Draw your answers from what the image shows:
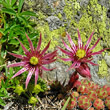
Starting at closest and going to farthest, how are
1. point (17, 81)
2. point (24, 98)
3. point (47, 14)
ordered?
1. point (17, 81)
2. point (24, 98)
3. point (47, 14)

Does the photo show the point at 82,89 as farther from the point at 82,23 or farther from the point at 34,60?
the point at 82,23

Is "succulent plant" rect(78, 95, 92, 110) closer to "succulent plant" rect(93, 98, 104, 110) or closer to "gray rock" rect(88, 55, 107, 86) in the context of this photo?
"succulent plant" rect(93, 98, 104, 110)

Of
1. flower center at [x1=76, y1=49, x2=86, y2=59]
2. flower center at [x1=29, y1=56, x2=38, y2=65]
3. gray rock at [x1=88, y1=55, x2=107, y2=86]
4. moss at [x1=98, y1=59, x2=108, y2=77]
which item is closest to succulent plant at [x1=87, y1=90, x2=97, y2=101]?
gray rock at [x1=88, y1=55, x2=107, y2=86]

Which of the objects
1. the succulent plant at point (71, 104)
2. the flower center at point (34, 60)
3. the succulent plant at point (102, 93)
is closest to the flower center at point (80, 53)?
the flower center at point (34, 60)

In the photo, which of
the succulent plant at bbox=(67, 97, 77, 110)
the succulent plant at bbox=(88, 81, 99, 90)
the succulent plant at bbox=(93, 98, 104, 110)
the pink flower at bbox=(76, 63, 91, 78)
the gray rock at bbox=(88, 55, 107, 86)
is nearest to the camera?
the pink flower at bbox=(76, 63, 91, 78)

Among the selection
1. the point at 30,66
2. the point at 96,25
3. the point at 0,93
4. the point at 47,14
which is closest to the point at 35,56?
the point at 30,66

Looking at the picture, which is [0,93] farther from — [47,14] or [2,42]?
[47,14]

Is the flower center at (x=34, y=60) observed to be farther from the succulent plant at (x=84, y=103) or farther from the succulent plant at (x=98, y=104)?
the succulent plant at (x=98, y=104)

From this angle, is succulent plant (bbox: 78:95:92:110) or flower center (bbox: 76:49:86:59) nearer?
flower center (bbox: 76:49:86:59)
